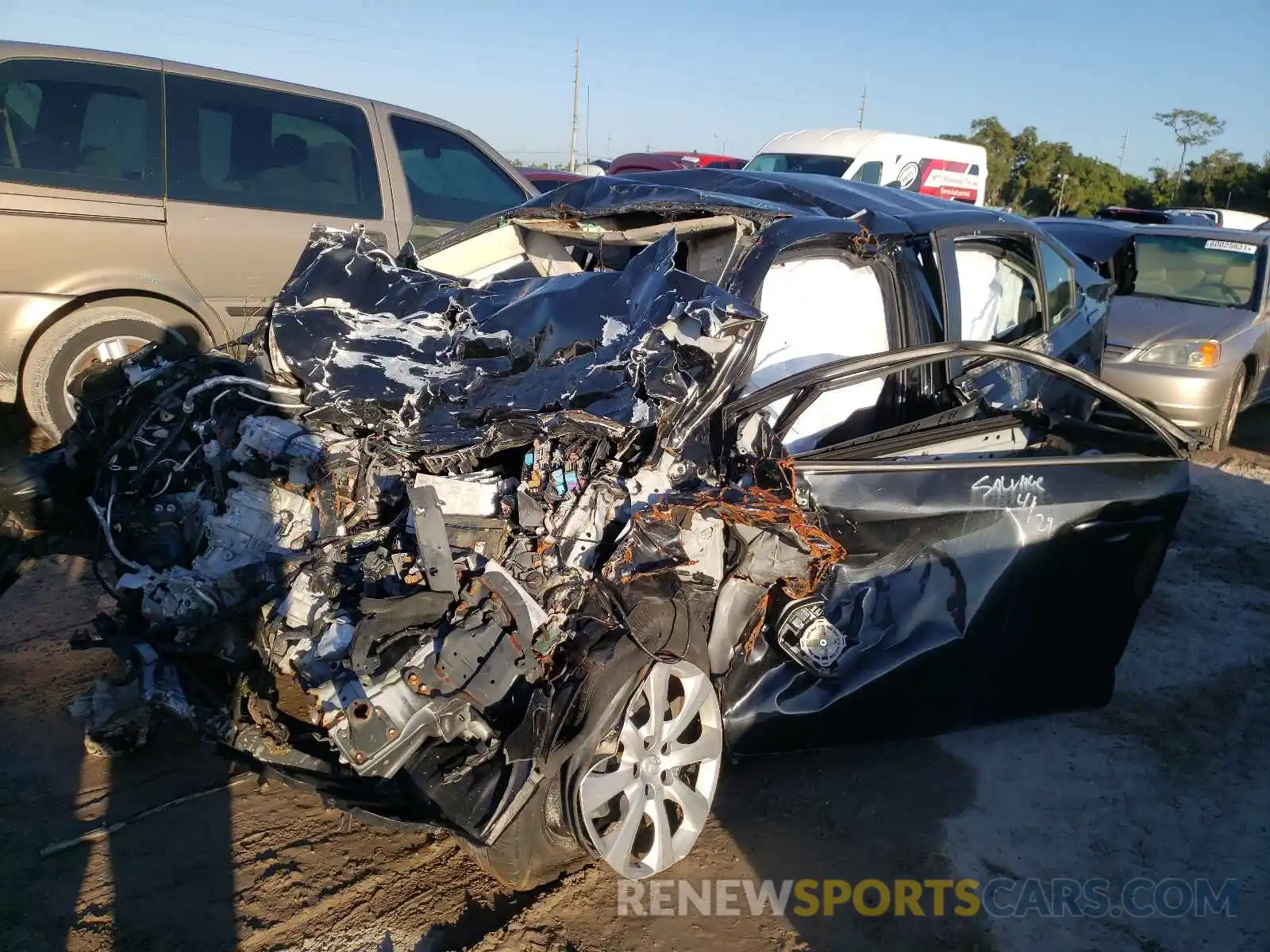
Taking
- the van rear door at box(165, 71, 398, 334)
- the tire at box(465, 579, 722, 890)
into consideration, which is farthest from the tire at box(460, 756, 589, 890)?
the van rear door at box(165, 71, 398, 334)

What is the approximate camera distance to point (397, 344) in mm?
3244

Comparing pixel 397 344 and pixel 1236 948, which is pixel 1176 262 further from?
pixel 397 344

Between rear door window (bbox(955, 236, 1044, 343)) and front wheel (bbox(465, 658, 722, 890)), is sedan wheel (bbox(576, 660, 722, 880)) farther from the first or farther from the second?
rear door window (bbox(955, 236, 1044, 343))

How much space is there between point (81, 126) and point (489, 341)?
348 centimetres

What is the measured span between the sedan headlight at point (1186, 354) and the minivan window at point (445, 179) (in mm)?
5072

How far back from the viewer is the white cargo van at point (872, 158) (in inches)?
493

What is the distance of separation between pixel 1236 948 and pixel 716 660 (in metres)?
1.77

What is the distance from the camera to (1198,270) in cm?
794

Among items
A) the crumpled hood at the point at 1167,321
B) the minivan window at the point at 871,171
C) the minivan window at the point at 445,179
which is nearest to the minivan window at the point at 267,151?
the minivan window at the point at 445,179

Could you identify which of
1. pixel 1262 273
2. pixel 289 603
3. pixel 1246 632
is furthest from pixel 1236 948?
pixel 1262 273

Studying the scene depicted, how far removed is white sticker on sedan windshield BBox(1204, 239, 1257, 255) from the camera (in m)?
7.73

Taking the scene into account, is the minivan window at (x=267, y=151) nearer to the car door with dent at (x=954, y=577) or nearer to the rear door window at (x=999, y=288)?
the rear door window at (x=999, y=288)

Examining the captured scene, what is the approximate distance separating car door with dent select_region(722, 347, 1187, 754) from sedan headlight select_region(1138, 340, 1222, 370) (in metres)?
3.86

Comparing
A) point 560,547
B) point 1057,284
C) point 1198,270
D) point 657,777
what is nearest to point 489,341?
point 560,547
